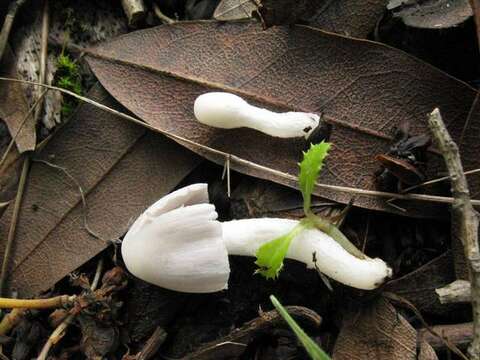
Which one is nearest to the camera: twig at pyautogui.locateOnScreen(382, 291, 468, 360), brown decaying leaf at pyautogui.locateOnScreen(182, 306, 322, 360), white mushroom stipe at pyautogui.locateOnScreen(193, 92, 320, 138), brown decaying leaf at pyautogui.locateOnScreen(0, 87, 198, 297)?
twig at pyautogui.locateOnScreen(382, 291, 468, 360)

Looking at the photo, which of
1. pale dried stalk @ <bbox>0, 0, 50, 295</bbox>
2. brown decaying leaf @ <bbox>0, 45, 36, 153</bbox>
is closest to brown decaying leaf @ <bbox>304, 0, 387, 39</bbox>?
pale dried stalk @ <bbox>0, 0, 50, 295</bbox>

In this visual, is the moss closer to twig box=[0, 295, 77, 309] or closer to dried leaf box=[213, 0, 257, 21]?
dried leaf box=[213, 0, 257, 21]

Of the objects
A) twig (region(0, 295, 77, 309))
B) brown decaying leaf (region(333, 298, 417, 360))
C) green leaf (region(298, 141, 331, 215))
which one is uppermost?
green leaf (region(298, 141, 331, 215))

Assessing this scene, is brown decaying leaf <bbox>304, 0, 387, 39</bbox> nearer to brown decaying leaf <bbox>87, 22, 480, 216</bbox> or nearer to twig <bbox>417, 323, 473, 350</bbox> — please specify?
brown decaying leaf <bbox>87, 22, 480, 216</bbox>

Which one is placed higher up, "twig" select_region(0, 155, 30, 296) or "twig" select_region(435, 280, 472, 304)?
"twig" select_region(0, 155, 30, 296)

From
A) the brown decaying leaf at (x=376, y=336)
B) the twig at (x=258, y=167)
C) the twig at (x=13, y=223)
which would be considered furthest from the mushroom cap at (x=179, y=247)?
the twig at (x=13, y=223)

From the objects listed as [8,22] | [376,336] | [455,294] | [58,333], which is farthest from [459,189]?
[8,22]

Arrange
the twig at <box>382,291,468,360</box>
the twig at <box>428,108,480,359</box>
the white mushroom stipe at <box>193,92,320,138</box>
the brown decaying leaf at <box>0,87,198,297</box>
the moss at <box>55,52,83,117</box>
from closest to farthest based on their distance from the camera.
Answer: the twig at <box>428,108,480,359</box> < the twig at <box>382,291,468,360</box> < the white mushroom stipe at <box>193,92,320,138</box> < the brown decaying leaf at <box>0,87,198,297</box> < the moss at <box>55,52,83,117</box>

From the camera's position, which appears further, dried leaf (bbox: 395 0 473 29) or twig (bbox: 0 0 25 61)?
twig (bbox: 0 0 25 61)
